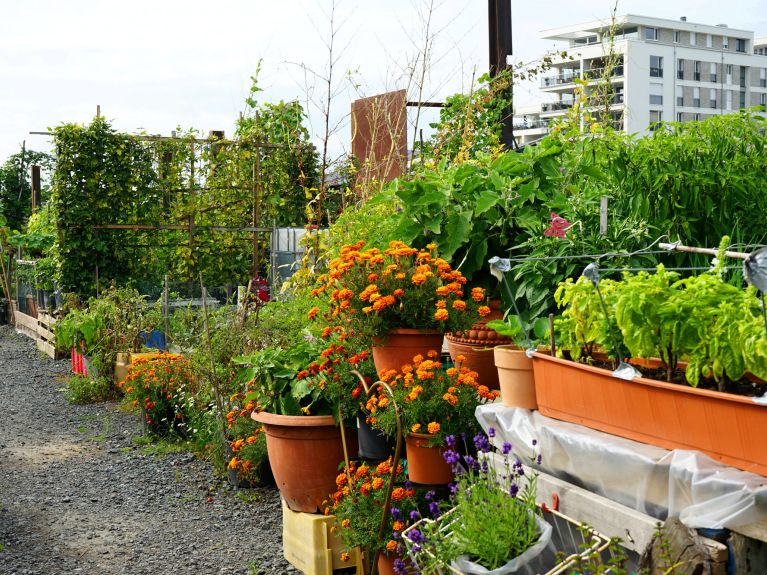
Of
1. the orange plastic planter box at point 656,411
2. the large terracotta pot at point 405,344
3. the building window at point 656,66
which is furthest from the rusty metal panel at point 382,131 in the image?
the building window at point 656,66

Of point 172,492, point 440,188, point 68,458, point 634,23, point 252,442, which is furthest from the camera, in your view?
point 634,23

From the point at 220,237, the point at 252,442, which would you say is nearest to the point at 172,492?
the point at 252,442

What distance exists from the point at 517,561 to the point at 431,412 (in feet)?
2.36

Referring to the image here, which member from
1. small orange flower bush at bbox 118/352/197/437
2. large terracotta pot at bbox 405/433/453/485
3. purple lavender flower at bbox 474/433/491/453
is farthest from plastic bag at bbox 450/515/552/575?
small orange flower bush at bbox 118/352/197/437

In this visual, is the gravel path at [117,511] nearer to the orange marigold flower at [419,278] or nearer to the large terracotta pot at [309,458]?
the large terracotta pot at [309,458]

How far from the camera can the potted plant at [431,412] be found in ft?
9.87

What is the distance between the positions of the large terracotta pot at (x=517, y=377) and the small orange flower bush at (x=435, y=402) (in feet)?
0.53

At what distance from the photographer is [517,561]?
240 cm

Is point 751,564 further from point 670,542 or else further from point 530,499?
point 530,499

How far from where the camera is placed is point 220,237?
10461 millimetres

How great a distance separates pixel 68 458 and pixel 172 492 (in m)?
1.19

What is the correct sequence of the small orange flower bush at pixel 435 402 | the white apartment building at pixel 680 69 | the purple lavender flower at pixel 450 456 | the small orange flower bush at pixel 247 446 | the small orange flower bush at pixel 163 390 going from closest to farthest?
the purple lavender flower at pixel 450 456 → the small orange flower bush at pixel 435 402 → the small orange flower bush at pixel 247 446 → the small orange flower bush at pixel 163 390 → the white apartment building at pixel 680 69

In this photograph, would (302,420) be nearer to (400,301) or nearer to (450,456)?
(400,301)

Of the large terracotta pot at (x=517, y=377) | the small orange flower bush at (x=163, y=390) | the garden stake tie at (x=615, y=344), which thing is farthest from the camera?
the small orange flower bush at (x=163, y=390)
